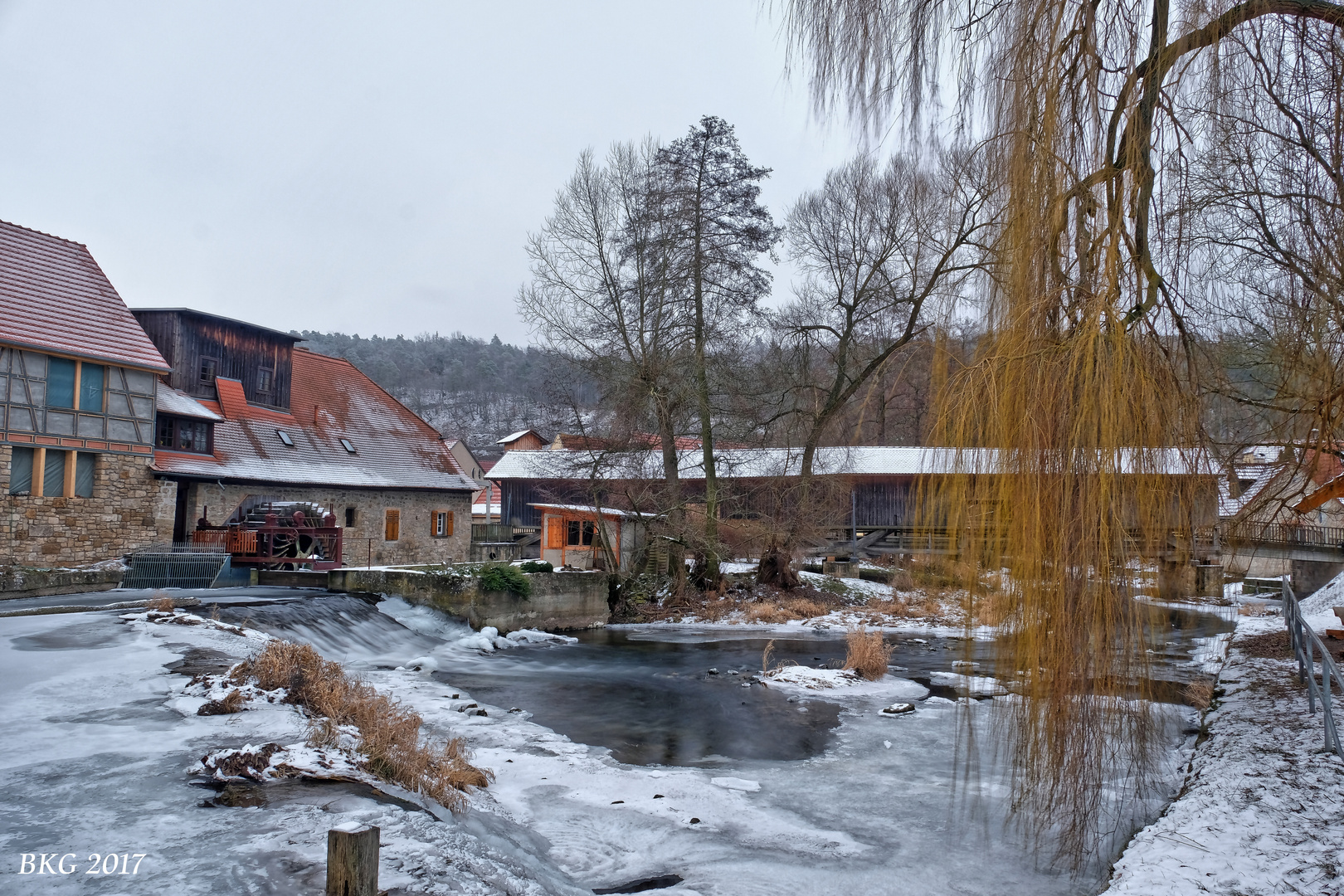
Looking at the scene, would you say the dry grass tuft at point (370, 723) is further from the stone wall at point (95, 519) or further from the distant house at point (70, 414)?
the distant house at point (70, 414)

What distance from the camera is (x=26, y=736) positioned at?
259 inches

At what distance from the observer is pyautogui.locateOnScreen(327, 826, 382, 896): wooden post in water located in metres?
3.97

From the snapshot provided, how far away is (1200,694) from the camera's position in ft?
36.3

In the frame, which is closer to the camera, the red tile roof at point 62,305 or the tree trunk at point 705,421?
the red tile roof at point 62,305

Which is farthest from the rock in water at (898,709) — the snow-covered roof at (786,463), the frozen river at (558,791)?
the snow-covered roof at (786,463)

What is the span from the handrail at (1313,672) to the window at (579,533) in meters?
19.0

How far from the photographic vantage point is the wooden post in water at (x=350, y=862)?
13.0 feet

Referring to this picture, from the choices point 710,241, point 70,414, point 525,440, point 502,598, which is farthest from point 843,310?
point 525,440

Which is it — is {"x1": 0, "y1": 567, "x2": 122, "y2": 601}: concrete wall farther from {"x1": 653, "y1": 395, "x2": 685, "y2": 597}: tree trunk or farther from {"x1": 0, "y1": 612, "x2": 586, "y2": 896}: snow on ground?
{"x1": 653, "y1": 395, "x2": 685, "y2": 597}: tree trunk

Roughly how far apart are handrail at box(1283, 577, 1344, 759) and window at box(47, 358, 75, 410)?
917 inches

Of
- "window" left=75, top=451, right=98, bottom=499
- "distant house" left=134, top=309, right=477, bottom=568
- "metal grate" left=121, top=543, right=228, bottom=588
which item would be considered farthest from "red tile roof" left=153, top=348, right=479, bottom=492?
"metal grate" left=121, top=543, right=228, bottom=588

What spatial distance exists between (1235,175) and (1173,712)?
23.3 ft

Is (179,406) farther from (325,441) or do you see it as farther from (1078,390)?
(1078,390)

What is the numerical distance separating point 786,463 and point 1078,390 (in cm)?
2122
